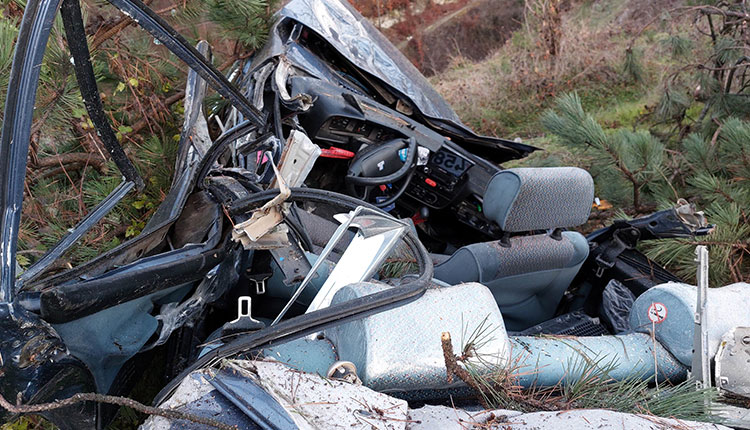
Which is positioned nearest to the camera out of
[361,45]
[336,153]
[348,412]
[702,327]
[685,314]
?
[348,412]

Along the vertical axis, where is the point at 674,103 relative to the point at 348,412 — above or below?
above

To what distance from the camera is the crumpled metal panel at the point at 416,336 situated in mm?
1395

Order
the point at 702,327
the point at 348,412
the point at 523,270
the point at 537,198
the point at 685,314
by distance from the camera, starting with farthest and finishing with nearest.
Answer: the point at 523,270, the point at 537,198, the point at 685,314, the point at 702,327, the point at 348,412

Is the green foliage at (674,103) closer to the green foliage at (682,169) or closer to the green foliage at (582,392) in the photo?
the green foliage at (682,169)

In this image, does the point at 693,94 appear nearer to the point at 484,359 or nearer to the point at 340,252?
the point at 340,252

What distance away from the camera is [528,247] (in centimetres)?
222

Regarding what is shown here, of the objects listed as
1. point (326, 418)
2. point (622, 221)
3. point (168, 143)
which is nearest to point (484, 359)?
point (326, 418)

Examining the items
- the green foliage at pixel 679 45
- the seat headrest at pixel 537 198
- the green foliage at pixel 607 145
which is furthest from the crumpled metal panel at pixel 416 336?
the green foliage at pixel 679 45

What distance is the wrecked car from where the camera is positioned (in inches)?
47.9

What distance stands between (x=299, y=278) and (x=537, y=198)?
0.87m

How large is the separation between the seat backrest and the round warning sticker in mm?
426

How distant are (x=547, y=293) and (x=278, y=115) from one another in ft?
4.33

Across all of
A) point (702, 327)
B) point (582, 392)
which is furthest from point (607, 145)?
point (582, 392)

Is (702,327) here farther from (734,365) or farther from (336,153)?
(336,153)
